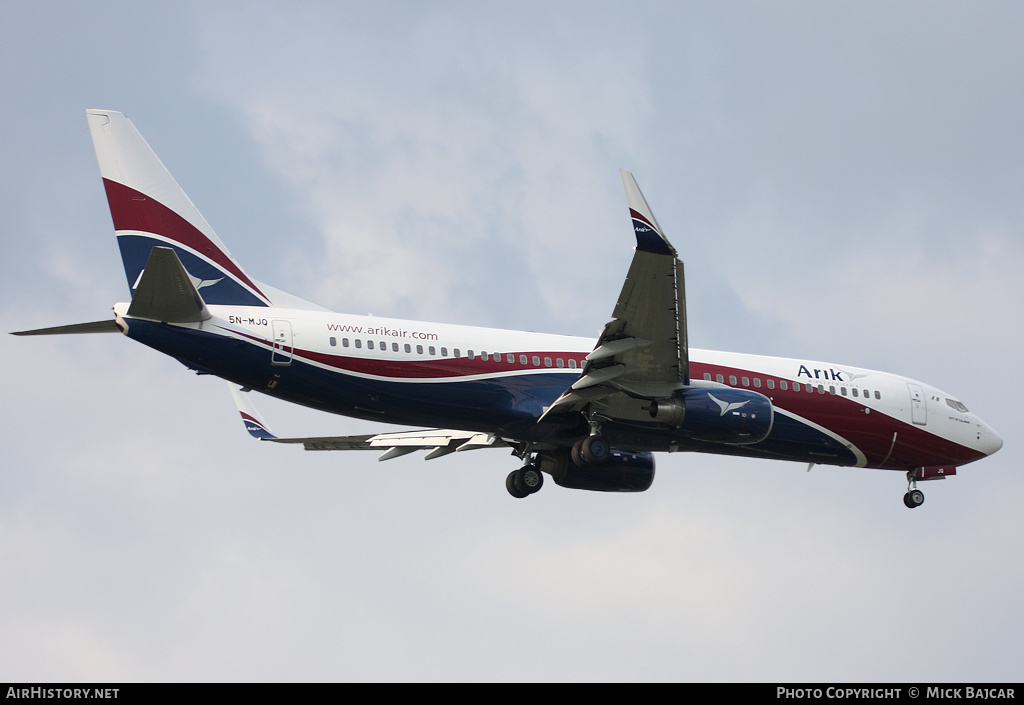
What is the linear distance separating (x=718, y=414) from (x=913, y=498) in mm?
9478

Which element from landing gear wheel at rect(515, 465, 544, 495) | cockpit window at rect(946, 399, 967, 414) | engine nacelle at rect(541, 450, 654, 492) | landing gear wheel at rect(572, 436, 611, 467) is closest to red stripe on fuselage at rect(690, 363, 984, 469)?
cockpit window at rect(946, 399, 967, 414)

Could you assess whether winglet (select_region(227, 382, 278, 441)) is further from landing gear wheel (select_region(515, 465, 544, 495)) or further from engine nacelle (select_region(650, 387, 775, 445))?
engine nacelle (select_region(650, 387, 775, 445))

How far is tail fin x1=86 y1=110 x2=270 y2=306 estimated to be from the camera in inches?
1185

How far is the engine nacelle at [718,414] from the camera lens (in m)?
30.8

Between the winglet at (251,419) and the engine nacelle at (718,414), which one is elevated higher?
the winglet at (251,419)

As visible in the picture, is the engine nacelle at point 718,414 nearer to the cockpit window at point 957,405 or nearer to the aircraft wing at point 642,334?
the aircraft wing at point 642,334

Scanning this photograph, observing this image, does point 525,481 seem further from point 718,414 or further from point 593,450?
point 718,414

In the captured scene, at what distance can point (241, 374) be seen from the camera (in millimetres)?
29000

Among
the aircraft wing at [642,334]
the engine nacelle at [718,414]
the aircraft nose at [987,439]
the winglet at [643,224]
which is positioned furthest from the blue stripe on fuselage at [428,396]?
the winglet at [643,224]

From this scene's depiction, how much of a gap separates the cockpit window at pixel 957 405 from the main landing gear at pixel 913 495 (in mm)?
2304

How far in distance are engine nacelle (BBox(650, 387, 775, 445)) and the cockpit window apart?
336 inches
